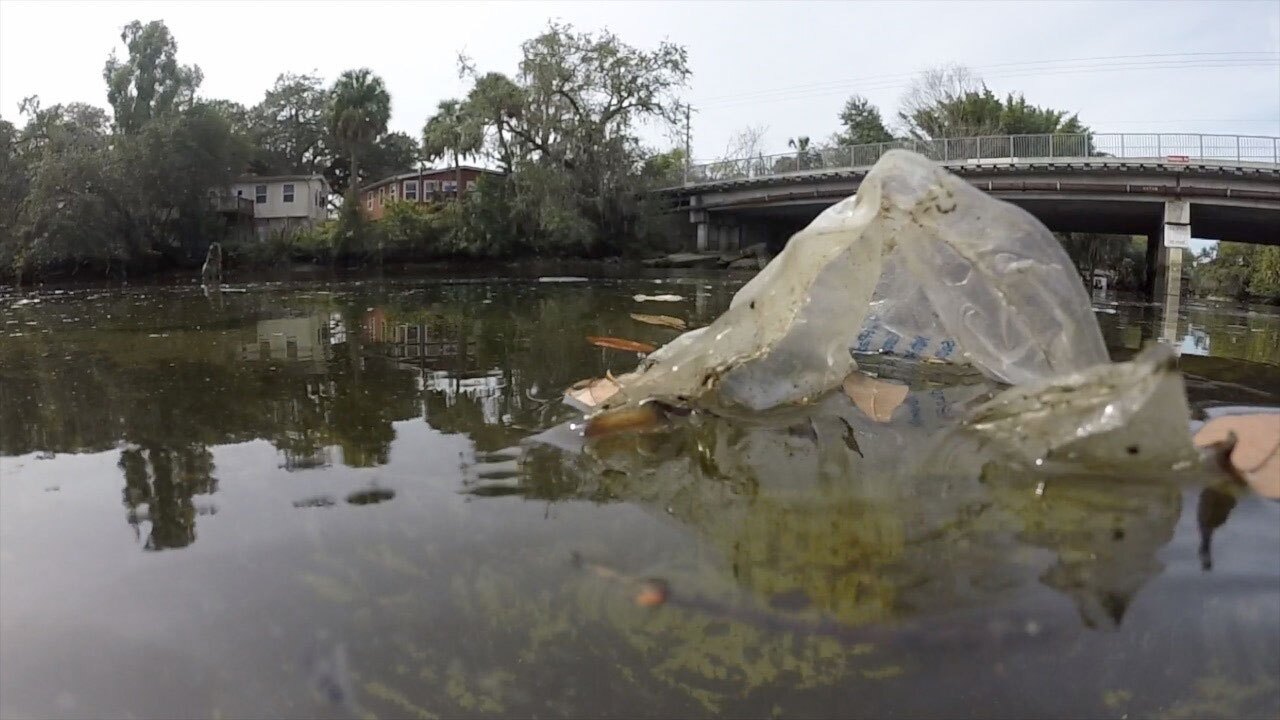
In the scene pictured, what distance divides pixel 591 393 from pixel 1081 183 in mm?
29291

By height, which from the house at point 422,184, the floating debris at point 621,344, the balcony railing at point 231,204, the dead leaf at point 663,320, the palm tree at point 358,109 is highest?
the palm tree at point 358,109

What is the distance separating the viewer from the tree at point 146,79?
44053 millimetres

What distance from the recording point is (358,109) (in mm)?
45844

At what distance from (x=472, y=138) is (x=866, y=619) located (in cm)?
3587

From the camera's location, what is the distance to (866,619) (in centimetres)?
253

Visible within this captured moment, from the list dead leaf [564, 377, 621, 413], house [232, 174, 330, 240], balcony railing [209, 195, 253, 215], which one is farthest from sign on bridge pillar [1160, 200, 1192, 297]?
house [232, 174, 330, 240]

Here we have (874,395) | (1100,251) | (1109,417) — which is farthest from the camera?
(1100,251)

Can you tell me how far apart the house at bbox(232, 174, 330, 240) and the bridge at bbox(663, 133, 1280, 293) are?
88.8ft

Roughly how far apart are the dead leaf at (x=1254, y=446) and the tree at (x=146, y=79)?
165 ft

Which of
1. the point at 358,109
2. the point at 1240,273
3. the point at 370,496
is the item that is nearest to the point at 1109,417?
the point at 370,496

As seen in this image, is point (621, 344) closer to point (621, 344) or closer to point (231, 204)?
point (621, 344)

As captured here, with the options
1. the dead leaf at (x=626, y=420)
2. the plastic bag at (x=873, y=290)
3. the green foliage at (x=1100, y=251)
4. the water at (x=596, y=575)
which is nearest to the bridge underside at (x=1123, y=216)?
the green foliage at (x=1100, y=251)

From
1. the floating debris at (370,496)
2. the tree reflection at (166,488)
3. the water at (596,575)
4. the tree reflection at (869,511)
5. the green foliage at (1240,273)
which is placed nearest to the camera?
the water at (596,575)

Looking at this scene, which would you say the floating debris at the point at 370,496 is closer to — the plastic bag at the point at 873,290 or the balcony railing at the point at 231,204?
the plastic bag at the point at 873,290
